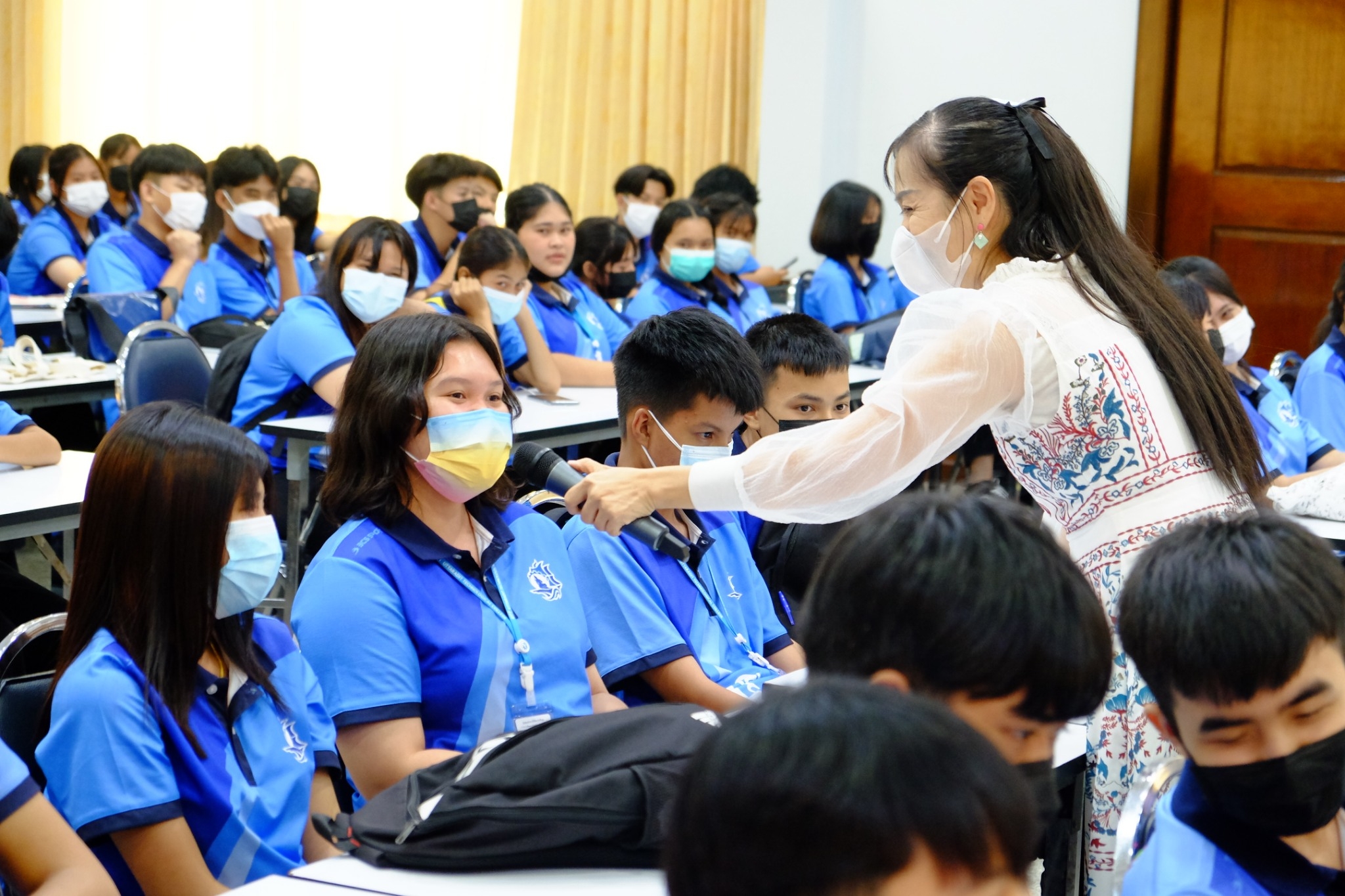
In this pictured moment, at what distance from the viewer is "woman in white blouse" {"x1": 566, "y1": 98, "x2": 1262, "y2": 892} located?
155 cm

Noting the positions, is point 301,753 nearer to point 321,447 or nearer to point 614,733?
point 614,733

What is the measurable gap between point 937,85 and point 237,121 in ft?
13.3

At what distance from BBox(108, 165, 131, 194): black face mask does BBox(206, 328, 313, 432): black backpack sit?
351 centimetres

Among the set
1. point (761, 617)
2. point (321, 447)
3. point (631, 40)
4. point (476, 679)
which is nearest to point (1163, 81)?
point (631, 40)

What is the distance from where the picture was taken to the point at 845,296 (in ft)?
18.7

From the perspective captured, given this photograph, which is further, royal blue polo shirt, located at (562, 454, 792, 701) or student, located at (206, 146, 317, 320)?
student, located at (206, 146, 317, 320)

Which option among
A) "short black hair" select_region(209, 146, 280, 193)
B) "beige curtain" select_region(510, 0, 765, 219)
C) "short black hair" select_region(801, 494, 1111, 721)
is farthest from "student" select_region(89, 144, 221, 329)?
"short black hair" select_region(801, 494, 1111, 721)

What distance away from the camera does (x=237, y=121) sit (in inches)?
304

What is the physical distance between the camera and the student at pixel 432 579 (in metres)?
1.57

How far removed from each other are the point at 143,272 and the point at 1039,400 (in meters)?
4.20

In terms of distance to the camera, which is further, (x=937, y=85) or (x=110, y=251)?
(x=937, y=85)

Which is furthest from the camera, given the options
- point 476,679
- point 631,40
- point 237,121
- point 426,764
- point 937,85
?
point 237,121

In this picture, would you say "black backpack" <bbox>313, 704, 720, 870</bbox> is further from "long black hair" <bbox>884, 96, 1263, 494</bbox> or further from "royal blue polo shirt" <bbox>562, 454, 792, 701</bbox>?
"long black hair" <bbox>884, 96, 1263, 494</bbox>

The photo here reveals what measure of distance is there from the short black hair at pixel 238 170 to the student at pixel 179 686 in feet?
12.2
